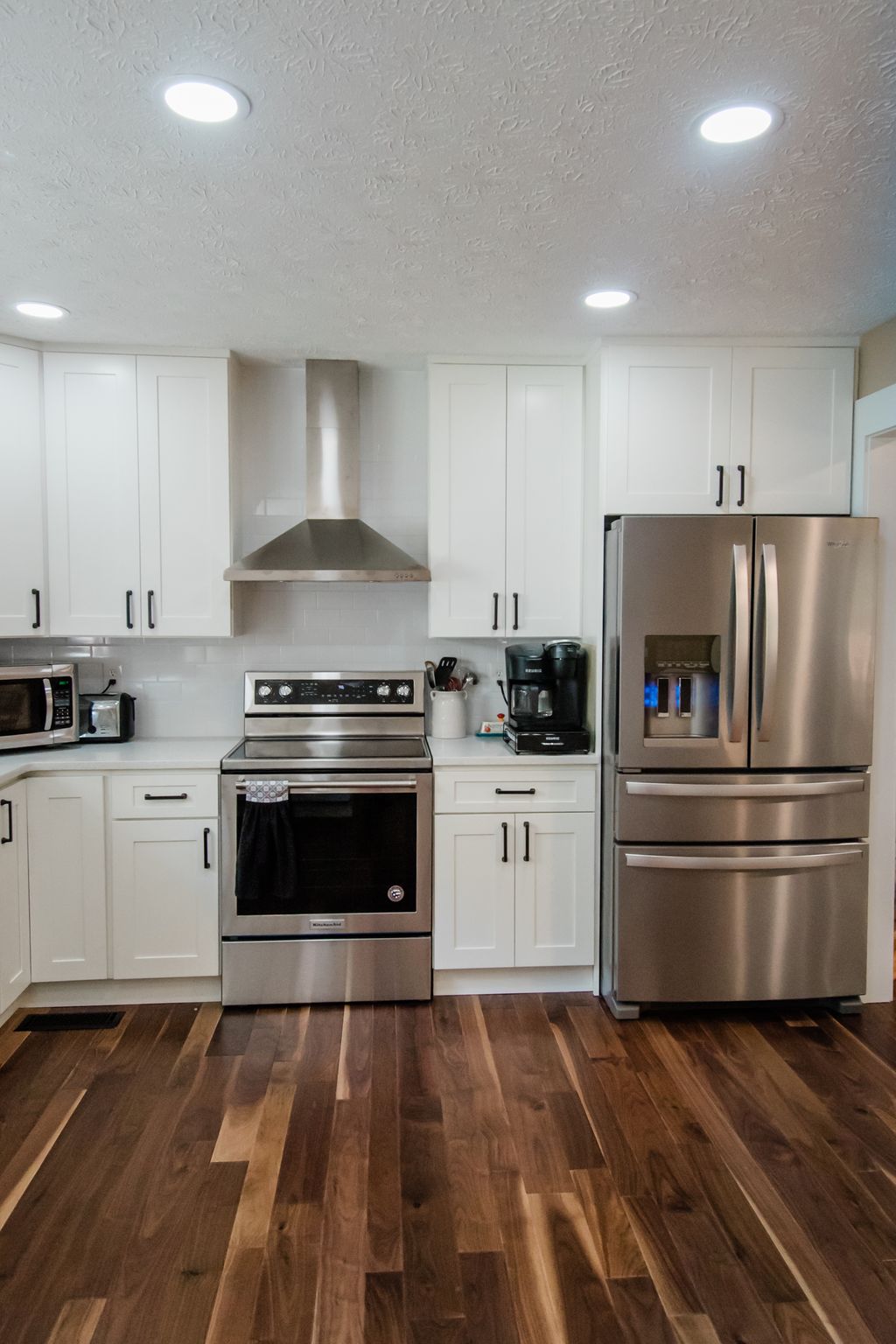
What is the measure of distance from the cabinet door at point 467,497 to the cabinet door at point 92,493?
1.18 metres

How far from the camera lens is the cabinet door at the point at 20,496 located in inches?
123

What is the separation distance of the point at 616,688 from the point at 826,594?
2.61ft

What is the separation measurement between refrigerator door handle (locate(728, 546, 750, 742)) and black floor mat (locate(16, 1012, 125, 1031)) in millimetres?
2441

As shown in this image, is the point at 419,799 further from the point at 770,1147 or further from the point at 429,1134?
the point at 770,1147

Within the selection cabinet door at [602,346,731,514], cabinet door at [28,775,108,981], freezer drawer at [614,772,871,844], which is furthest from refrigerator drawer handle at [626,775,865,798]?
cabinet door at [28,775,108,981]

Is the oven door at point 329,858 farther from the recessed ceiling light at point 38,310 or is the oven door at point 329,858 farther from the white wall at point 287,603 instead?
the recessed ceiling light at point 38,310

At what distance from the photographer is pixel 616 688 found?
301 centimetres

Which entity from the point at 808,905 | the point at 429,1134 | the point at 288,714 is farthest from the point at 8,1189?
the point at 808,905

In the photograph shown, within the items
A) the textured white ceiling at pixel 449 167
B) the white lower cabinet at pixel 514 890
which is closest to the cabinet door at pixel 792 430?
the textured white ceiling at pixel 449 167

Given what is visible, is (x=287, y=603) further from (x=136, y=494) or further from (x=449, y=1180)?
(x=449, y=1180)

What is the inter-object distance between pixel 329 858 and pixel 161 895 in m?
0.63

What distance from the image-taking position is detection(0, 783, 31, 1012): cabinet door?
9.34 ft

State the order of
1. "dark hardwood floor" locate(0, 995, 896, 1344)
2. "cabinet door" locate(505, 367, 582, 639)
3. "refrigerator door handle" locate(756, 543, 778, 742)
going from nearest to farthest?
"dark hardwood floor" locate(0, 995, 896, 1344) < "refrigerator door handle" locate(756, 543, 778, 742) < "cabinet door" locate(505, 367, 582, 639)

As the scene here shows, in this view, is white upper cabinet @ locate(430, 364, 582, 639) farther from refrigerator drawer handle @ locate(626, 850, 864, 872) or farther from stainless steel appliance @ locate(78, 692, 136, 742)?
stainless steel appliance @ locate(78, 692, 136, 742)
